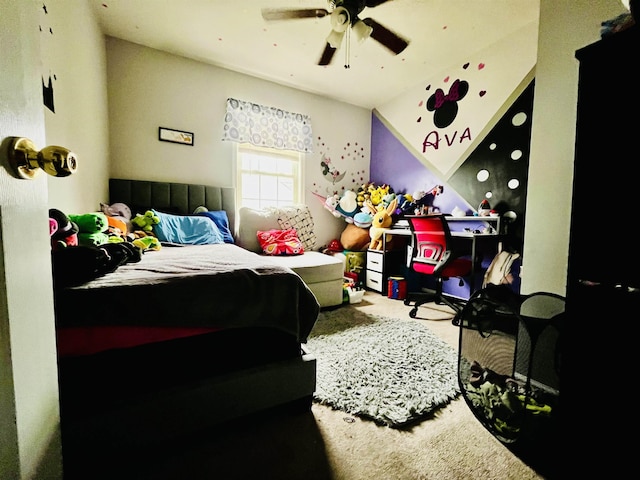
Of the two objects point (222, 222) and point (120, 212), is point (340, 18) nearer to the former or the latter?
point (222, 222)

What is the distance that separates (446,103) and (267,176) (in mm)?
2370

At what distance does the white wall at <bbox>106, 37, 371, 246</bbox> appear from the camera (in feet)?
9.12

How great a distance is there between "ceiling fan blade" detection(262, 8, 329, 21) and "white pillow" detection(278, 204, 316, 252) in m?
1.91

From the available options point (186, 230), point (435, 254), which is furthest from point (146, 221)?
point (435, 254)

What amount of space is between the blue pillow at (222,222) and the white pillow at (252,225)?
0.16m

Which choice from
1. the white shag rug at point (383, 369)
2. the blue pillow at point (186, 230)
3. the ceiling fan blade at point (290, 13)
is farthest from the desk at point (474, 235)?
the ceiling fan blade at point (290, 13)

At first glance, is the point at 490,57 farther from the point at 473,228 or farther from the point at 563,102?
the point at 563,102

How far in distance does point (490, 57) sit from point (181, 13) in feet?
9.63

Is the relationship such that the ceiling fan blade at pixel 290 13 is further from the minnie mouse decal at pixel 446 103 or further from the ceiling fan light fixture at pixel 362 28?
the minnie mouse decal at pixel 446 103

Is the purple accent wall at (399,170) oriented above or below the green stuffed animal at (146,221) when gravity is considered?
above

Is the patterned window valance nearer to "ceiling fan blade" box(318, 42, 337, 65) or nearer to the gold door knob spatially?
"ceiling fan blade" box(318, 42, 337, 65)

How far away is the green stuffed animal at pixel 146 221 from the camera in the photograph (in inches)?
95.5

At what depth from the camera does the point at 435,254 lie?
2.48m

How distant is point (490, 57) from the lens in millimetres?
2764
